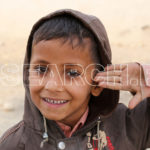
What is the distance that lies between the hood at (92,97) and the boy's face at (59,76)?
0.11 meters

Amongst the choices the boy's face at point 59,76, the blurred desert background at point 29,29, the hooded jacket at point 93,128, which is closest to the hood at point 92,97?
the hooded jacket at point 93,128

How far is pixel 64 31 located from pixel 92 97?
0.65m

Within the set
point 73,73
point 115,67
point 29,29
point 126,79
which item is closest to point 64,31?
point 73,73

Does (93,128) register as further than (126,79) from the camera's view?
Yes

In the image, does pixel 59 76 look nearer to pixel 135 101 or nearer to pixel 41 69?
pixel 41 69

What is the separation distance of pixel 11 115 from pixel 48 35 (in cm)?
301

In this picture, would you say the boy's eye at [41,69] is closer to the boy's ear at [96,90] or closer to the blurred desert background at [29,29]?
the boy's ear at [96,90]

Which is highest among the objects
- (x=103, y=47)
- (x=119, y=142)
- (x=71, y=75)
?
(x=103, y=47)

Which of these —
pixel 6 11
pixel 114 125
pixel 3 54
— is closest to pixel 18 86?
pixel 3 54

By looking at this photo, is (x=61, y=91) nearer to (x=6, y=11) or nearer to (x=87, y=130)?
(x=87, y=130)

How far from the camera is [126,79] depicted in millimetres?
1925

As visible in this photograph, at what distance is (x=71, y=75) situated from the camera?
1.89m

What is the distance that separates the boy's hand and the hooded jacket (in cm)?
13

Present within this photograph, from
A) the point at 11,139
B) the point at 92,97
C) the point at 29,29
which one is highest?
the point at 29,29
